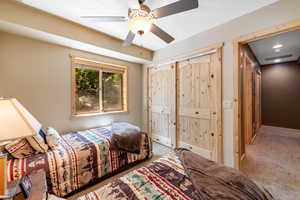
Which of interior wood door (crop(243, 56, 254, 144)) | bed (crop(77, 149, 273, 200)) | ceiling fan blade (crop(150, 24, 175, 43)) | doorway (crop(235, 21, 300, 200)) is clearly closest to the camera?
bed (crop(77, 149, 273, 200))

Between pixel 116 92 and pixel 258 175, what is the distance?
135 inches

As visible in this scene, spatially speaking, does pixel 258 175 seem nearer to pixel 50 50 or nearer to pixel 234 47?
pixel 234 47

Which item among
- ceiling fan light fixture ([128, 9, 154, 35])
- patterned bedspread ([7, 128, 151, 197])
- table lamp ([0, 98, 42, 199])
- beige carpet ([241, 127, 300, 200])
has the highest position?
ceiling fan light fixture ([128, 9, 154, 35])

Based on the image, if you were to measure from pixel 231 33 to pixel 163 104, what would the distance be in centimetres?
202

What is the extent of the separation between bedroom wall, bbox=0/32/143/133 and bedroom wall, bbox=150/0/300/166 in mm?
2449

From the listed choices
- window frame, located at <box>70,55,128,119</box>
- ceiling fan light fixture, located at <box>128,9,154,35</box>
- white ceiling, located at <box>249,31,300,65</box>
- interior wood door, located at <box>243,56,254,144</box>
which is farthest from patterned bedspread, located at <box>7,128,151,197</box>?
white ceiling, located at <box>249,31,300,65</box>

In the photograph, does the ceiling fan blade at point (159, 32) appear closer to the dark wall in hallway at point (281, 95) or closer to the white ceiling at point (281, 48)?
the white ceiling at point (281, 48)

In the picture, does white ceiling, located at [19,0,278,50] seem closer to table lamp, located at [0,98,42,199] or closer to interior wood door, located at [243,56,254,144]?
interior wood door, located at [243,56,254,144]

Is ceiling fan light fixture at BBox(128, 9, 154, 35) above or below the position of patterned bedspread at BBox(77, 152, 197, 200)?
above

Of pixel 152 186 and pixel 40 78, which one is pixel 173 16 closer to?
pixel 152 186

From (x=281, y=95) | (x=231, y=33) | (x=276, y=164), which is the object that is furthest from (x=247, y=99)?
(x=281, y=95)

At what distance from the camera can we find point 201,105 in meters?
2.53

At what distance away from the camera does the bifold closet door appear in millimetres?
3086

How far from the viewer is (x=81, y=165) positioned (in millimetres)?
1703
